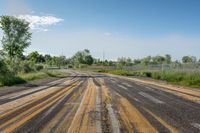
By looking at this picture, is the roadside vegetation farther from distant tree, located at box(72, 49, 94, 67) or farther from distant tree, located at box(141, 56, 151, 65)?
distant tree, located at box(72, 49, 94, 67)

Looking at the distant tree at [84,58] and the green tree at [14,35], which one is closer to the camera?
the green tree at [14,35]

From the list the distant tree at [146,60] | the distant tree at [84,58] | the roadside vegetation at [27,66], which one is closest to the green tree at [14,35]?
the roadside vegetation at [27,66]

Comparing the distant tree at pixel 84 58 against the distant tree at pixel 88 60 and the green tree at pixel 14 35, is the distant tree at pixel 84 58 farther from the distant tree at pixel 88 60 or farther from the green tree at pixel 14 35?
the green tree at pixel 14 35

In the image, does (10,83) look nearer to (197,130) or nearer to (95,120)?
(95,120)

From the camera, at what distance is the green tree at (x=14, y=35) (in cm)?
5894

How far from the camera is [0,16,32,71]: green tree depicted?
58938 millimetres

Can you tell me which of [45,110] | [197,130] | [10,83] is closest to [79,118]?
[45,110]

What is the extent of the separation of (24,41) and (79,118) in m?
58.1

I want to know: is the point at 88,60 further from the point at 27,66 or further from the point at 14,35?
the point at 27,66

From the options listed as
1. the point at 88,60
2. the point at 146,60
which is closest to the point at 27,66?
the point at 146,60

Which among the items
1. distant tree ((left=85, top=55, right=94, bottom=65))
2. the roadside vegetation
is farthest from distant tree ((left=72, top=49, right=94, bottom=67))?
the roadside vegetation

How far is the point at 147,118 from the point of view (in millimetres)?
6754

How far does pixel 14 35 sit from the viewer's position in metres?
59.5

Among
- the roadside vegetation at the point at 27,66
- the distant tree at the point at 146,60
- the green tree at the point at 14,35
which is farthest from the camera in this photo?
the distant tree at the point at 146,60
